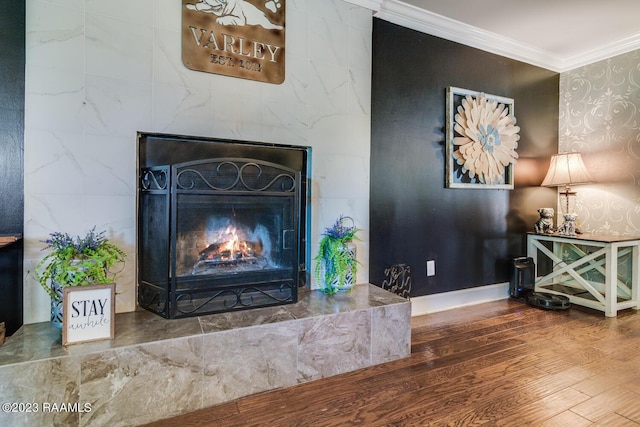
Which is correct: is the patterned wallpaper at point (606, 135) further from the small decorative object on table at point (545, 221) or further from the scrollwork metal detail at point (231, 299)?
the scrollwork metal detail at point (231, 299)

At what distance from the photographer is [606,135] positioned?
10.4ft

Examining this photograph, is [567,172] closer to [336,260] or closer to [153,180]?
[336,260]

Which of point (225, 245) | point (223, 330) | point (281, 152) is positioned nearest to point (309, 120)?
point (281, 152)

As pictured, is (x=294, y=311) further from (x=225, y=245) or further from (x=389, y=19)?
(x=389, y=19)

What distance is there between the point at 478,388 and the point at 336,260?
980 millimetres

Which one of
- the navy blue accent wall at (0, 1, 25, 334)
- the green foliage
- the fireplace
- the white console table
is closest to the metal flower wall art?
the white console table

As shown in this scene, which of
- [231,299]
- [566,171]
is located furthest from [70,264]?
[566,171]

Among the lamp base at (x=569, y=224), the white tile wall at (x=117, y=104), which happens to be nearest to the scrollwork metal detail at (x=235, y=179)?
the white tile wall at (x=117, y=104)

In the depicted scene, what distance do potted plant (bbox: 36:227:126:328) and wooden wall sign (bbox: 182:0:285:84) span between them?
1.05 m

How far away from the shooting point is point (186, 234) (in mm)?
1782

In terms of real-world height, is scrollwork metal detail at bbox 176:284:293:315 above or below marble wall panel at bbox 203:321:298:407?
above

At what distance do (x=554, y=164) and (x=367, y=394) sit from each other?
290 centimetres

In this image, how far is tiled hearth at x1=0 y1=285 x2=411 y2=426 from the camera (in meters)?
1.28

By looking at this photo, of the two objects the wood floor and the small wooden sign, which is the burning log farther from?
the wood floor
